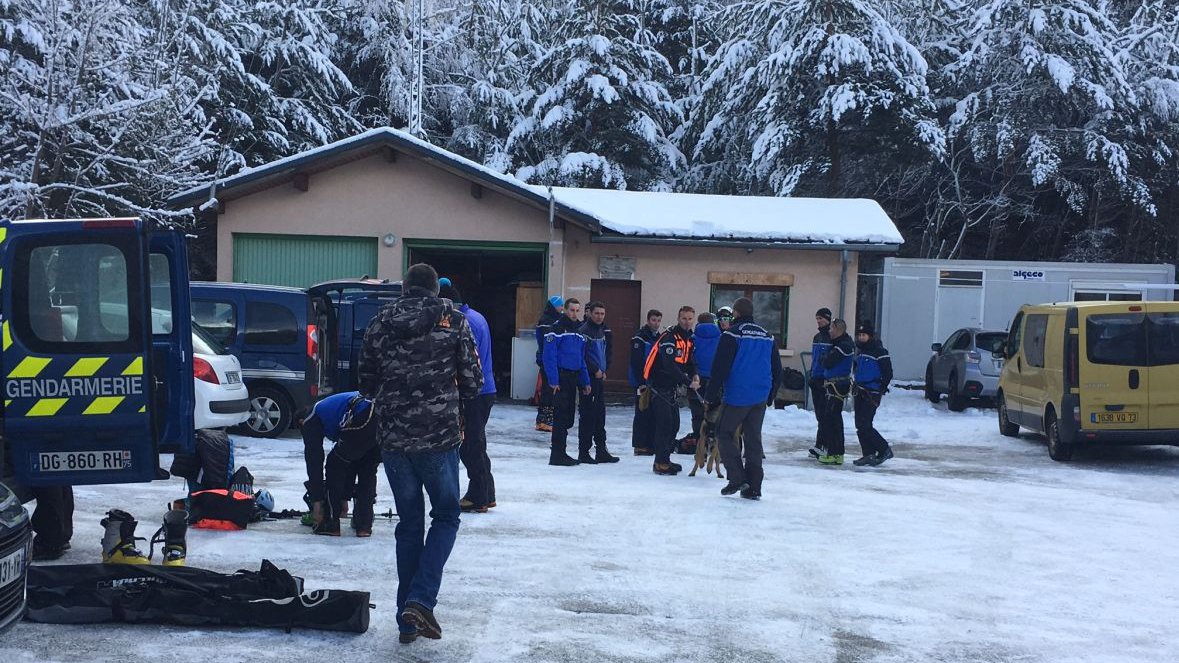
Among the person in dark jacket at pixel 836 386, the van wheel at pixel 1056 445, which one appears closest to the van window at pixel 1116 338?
the van wheel at pixel 1056 445

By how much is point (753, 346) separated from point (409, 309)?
491 cm

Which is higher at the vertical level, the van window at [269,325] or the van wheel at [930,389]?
the van window at [269,325]

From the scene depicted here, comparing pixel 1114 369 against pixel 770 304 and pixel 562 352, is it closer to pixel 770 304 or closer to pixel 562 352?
pixel 562 352

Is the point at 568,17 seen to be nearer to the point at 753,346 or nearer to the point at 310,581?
the point at 753,346

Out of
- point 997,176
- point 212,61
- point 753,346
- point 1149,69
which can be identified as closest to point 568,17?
point 212,61

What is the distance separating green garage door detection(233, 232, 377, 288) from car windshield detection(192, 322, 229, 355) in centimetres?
657

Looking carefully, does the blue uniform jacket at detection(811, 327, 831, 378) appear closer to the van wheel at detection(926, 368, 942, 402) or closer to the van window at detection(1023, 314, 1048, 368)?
the van window at detection(1023, 314, 1048, 368)

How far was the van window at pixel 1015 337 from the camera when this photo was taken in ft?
51.3

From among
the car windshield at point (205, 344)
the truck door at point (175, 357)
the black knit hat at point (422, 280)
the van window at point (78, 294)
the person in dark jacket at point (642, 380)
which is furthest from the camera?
the person in dark jacket at point (642, 380)

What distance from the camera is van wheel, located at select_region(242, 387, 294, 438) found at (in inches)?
525

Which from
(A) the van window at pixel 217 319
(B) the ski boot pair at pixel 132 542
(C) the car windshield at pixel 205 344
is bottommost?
(B) the ski boot pair at pixel 132 542

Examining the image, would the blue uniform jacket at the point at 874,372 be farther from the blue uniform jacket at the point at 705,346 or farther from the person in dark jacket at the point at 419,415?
the person in dark jacket at the point at 419,415

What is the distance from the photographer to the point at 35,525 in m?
6.79

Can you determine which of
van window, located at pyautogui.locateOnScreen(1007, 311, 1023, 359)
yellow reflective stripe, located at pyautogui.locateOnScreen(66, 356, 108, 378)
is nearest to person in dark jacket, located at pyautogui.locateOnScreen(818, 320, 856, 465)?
van window, located at pyautogui.locateOnScreen(1007, 311, 1023, 359)
